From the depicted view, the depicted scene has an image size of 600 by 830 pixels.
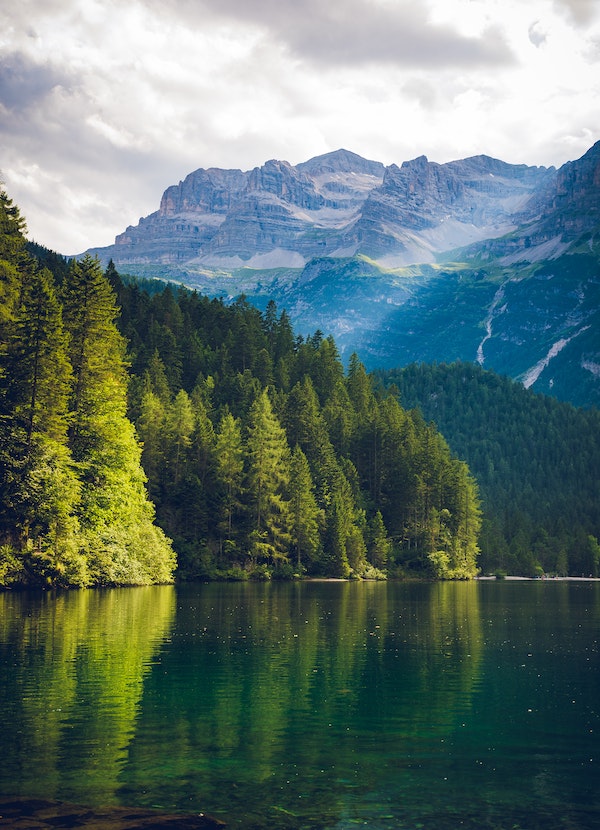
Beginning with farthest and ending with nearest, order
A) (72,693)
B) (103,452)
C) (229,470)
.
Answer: (229,470) < (103,452) < (72,693)

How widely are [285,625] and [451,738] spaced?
31259 millimetres

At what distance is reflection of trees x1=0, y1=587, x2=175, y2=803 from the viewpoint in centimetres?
2134

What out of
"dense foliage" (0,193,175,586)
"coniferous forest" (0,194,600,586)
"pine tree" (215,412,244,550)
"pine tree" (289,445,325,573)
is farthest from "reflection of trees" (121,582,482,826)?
"pine tree" (289,445,325,573)

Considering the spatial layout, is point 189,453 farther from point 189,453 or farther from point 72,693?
point 72,693

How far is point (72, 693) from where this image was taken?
3100 centimetres

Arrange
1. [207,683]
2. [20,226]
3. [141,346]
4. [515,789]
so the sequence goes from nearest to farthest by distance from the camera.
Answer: [515,789] < [207,683] < [20,226] < [141,346]

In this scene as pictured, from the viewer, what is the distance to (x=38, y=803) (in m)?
19.1

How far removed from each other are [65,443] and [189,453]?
41269 mm

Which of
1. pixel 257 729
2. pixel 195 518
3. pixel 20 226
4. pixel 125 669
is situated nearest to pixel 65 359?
pixel 20 226

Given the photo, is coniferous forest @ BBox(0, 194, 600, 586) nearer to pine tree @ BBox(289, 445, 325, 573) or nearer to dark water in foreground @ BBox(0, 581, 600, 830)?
pine tree @ BBox(289, 445, 325, 573)

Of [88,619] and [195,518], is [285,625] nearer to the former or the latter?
[88,619]

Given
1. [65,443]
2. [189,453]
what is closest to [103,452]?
[65,443]

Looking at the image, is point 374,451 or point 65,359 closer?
point 65,359

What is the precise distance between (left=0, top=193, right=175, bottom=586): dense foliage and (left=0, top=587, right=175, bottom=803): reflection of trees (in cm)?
1664
